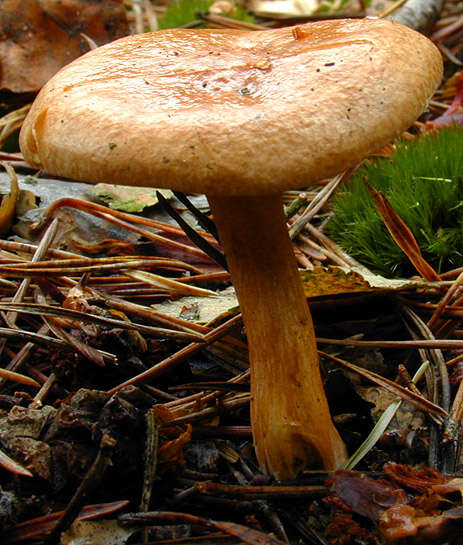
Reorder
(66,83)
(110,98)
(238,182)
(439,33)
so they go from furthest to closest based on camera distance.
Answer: (439,33) → (66,83) → (110,98) → (238,182)

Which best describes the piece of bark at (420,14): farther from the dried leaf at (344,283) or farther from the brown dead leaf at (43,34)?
the dried leaf at (344,283)

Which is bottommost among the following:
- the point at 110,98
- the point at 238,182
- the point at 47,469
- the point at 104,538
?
the point at 104,538

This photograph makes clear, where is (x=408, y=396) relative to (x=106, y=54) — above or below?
below

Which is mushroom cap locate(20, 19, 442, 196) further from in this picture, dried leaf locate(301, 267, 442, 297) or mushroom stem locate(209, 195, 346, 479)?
dried leaf locate(301, 267, 442, 297)

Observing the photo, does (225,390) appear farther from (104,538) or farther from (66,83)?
(66,83)

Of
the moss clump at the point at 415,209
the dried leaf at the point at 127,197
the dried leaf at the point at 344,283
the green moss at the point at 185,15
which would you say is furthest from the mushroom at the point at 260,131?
the green moss at the point at 185,15

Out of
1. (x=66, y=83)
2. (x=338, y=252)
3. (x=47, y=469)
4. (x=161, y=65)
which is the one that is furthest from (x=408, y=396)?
(x=66, y=83)

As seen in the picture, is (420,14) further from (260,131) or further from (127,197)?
(260,131)
